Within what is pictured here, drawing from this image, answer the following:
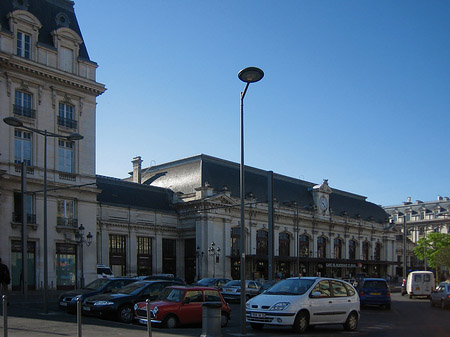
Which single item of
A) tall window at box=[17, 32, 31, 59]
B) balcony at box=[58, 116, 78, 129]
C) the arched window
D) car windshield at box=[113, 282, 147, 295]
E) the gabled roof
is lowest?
the arched window

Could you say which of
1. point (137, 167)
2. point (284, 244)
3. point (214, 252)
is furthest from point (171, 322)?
point (284, 244)

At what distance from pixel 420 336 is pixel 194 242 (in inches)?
1967

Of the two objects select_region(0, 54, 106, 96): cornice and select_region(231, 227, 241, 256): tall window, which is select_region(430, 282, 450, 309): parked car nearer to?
select_region(0, 54, 106, 96): cornice

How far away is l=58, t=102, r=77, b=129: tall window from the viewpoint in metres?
44.8

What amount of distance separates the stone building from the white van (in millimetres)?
24626

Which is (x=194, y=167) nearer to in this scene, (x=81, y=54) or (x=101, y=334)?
(x=81, y=54)

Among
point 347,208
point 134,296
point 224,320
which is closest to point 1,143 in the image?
point 134,296

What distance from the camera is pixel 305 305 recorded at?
60.1 feet

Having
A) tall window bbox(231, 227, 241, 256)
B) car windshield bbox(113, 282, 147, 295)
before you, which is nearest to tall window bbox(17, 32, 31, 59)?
car windshield bbox(113, 282, 147, 295)

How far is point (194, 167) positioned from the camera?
70.7 m

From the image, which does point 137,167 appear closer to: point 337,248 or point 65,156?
point 65,156

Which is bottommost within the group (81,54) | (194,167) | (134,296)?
(134,296)

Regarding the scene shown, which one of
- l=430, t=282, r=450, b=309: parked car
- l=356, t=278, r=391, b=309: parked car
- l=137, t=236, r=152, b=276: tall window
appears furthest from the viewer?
l=137, t=236, r=152, b=276: tall window

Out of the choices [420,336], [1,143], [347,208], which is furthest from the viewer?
[347,208]
